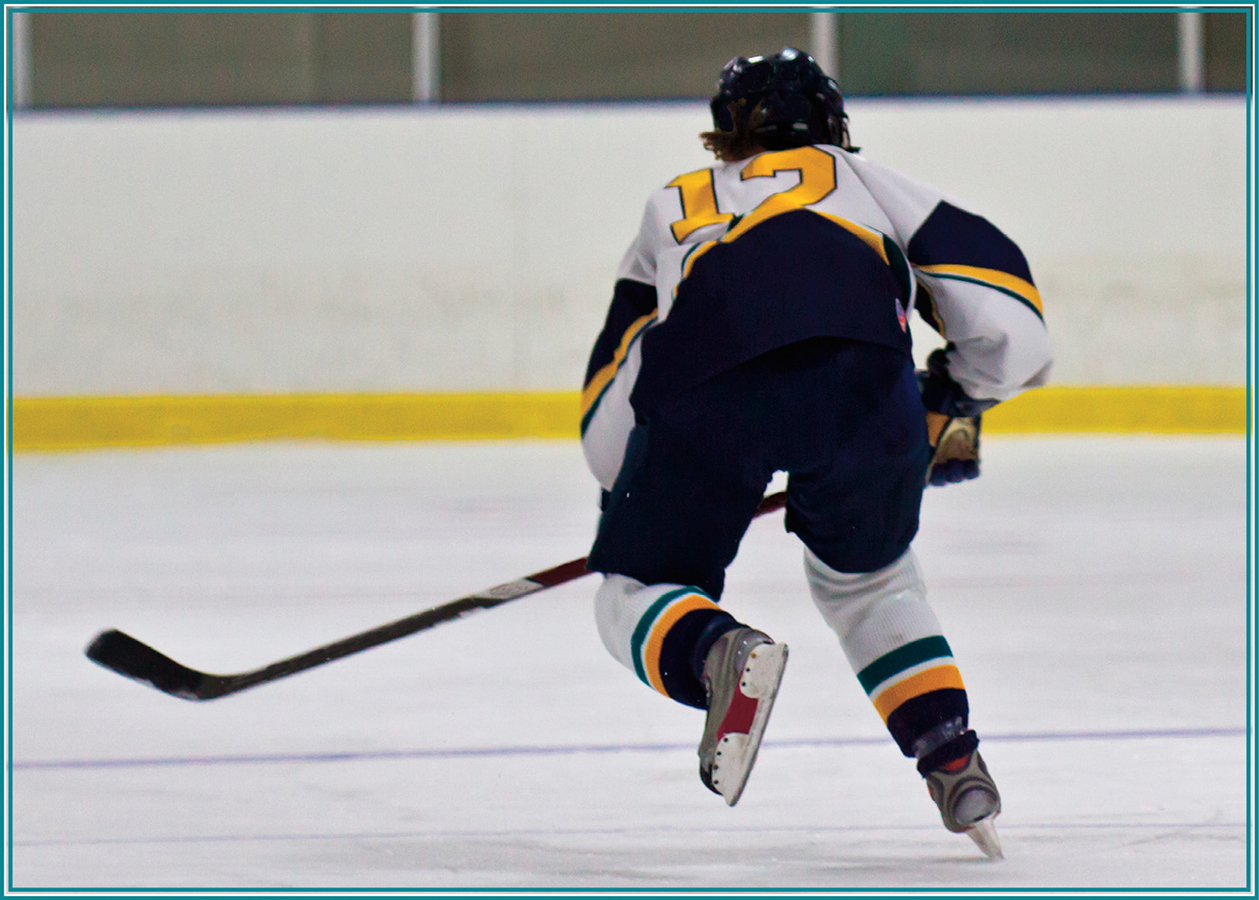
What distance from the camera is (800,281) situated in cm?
141

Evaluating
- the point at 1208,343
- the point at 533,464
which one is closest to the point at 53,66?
the point at 533,464

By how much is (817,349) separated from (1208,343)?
562 centimetres

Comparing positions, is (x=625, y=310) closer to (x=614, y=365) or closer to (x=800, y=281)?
(x=614, y=365)

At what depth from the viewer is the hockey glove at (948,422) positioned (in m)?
1.62

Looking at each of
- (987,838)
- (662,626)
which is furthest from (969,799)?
(662,626)

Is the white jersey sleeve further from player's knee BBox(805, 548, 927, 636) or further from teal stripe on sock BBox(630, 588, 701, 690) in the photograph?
teal stripe on sock BBox(630, 588, 701, 690)

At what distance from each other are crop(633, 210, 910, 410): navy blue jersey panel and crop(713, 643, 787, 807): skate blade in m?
0.26

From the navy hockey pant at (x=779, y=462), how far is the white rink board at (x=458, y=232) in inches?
201

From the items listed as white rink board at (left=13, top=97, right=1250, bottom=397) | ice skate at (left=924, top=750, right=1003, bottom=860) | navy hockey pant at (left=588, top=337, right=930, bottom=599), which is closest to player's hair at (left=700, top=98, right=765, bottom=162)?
navy hockey pant at (left=588, top=337, right=930, bottom=599)

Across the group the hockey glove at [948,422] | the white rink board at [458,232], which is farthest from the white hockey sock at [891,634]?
the white rink board at [458,232]

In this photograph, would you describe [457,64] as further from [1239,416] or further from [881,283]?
[881,283]

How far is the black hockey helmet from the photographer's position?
1571 mm

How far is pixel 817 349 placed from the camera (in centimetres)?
141

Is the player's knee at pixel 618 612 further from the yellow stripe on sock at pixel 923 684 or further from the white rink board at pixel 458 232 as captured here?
the white rink board at pixel 458 232
